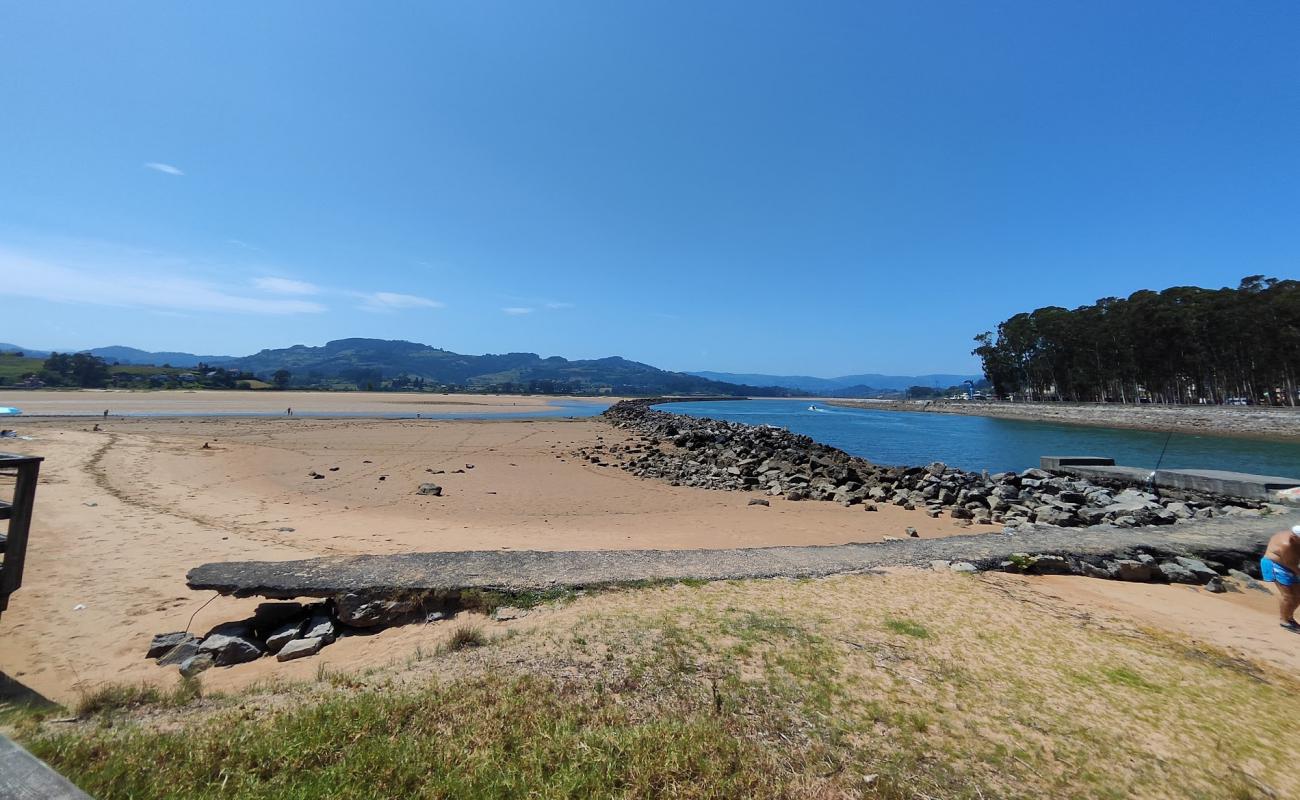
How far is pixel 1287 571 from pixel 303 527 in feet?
52.3

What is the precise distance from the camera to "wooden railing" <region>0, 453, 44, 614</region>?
477 cm

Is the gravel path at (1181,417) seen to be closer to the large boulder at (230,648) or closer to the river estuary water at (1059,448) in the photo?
the river estuary water at (1059,448)

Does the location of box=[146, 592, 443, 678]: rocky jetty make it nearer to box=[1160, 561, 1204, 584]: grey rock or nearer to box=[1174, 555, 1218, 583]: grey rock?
box=[1160, 561, 1204, 584]: grey rock

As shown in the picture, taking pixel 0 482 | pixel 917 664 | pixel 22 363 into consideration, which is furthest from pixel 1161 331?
pixel 22 363

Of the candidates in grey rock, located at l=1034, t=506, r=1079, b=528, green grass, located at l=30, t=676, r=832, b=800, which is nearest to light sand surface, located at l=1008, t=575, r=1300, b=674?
grey rock, located at l=1034, t=506, r=1079, b=528

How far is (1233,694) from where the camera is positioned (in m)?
4.35

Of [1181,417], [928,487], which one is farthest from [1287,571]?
[1181,417]

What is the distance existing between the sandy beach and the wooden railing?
0.83m

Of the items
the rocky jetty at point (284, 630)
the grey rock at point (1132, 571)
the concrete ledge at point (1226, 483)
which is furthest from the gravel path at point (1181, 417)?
the rocky jetty at point (284, 630)

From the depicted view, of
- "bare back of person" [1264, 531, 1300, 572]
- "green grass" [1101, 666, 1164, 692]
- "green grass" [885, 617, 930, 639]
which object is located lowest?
"green grass" [885, 617, 930, 639]

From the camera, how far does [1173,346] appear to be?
56.2 m

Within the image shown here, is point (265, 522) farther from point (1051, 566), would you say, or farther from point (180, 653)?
point (1051, 566)

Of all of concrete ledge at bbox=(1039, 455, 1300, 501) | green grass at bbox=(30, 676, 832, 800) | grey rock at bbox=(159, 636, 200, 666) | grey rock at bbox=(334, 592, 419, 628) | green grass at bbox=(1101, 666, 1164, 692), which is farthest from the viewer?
concrete ledge at bbox=(1039, 455, 1300, 501)

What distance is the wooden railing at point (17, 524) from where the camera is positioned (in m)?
4.77
